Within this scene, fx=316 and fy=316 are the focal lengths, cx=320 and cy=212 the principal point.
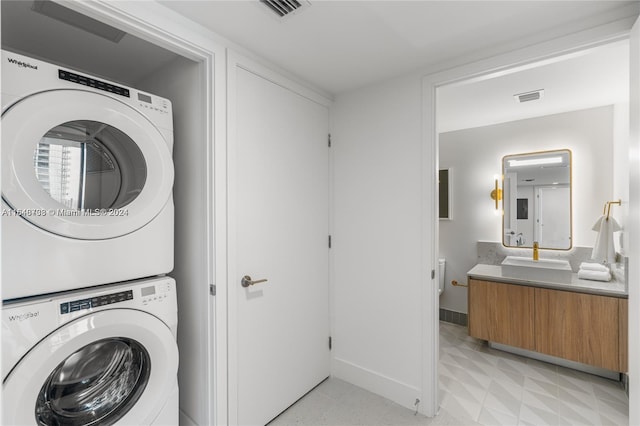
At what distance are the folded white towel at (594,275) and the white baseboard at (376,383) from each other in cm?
174

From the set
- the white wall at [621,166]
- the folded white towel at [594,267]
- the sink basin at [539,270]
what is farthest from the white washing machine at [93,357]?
the folded white towel at [594,267]

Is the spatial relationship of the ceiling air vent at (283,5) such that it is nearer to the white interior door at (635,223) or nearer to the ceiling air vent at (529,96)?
the white interior door at (635,223)

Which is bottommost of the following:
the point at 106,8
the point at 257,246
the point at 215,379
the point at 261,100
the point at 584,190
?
the point at 215,379

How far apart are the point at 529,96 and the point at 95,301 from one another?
3068 mm

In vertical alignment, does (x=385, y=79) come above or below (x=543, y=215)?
above

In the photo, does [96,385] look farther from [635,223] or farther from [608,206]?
[608,206]

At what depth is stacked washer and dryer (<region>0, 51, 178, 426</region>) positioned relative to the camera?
1076 millimetres

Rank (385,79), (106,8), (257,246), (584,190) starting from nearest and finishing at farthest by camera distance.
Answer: (106,8)
(257,246)
(385,79)
(584,190)

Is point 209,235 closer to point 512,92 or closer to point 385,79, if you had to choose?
point 385,79

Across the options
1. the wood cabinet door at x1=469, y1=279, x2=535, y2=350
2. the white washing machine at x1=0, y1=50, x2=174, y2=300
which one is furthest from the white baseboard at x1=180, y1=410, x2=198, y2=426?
the wood cabinet door at x1=469, y1=279, x2=535, y2=350

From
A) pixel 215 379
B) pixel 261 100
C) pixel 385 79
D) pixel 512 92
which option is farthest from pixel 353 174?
pixel 215 379

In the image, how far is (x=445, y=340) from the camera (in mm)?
3123

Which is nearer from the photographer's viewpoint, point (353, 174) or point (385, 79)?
point (385, 79)

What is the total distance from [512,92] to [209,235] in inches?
95.0
